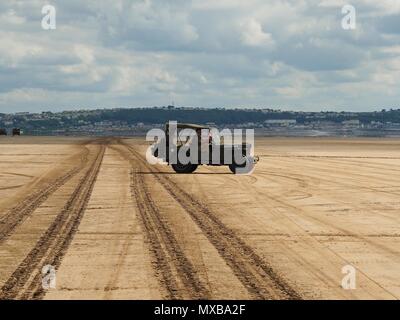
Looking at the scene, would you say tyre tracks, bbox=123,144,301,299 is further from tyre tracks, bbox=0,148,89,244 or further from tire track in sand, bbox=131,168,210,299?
tyre tracks, bbox=0,148,89,244

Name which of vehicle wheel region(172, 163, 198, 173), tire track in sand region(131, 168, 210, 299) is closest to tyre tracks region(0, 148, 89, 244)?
tire track in sand region(131, 168, 210, 299)

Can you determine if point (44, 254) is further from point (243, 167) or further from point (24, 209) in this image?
point (243, 167)

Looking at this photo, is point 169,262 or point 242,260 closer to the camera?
point 169,262

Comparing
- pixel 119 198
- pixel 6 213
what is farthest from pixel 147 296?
pixel 119 198

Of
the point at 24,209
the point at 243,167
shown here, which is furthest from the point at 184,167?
the point at 24,209

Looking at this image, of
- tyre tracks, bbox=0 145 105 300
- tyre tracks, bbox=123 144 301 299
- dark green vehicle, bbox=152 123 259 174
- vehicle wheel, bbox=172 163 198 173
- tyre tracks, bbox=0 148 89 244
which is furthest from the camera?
vehicle wheel, bbox=172 163 198 173
